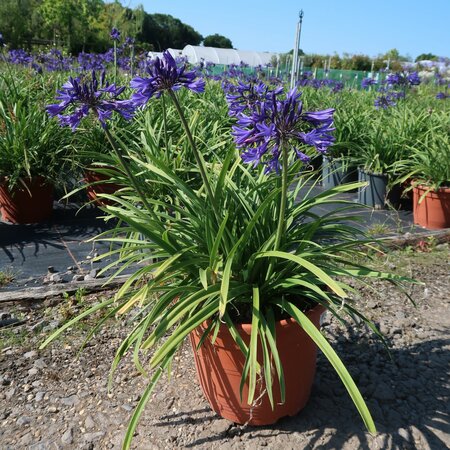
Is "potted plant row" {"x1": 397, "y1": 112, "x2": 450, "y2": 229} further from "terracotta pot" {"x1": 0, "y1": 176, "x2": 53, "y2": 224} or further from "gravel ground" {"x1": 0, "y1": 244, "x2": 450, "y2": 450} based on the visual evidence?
"terracotta pot" {"x1": 0, "y1": 176, "x2": 53, "y2": 224}

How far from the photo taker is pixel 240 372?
166 centimetres

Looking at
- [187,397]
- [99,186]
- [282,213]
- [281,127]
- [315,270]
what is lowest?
[187,397]

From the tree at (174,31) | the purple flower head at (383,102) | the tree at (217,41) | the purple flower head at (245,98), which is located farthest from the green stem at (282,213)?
the tree at (217,41)

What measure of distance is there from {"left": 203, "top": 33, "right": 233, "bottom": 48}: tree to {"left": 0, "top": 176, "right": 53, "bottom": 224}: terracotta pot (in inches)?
3058

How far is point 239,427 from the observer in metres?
1.77

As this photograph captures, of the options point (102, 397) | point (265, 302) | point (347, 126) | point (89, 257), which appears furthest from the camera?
point (347, 126)

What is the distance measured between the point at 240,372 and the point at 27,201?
2.89 metres

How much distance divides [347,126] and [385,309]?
3.22 m

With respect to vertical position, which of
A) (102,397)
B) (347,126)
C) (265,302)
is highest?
(347,126)

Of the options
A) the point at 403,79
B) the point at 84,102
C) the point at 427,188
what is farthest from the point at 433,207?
the point at 84,102

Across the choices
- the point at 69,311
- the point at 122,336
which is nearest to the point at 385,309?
the point at 122,336

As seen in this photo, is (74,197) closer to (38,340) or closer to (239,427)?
(38,340)

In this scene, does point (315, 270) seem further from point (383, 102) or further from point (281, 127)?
point (383, 102)

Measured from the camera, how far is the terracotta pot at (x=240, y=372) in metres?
1.63
